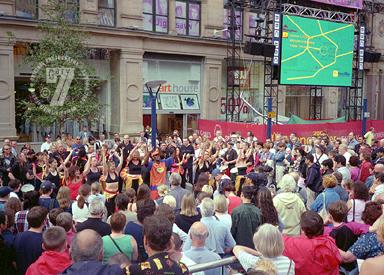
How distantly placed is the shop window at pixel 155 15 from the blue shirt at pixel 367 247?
22909 mm

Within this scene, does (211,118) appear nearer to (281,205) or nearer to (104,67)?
(104,67)

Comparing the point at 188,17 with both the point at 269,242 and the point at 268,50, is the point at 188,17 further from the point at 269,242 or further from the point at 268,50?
the point at 269,242

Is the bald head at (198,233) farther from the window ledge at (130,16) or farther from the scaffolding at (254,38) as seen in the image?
the scaffolding at (254,38)

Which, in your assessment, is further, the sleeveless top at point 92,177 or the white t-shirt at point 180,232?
the sleeveless top at point 92,177

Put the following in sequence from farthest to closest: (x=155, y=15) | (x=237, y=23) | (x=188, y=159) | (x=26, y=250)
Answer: (x=237, y=23) < (x=155, y=15) < (x=188, y=159) < (x=26, y=250)

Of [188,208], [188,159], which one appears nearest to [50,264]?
[188,208]

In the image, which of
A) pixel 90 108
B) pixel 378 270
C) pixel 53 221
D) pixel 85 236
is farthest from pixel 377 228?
pixel 90 108

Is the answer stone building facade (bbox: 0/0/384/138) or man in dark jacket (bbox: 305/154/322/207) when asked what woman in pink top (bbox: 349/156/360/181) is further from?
stone building facade (bbox: 0/0/384/138)

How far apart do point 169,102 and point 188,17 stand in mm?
5572

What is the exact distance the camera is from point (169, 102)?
2694 cm

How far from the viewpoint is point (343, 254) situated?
181 inches

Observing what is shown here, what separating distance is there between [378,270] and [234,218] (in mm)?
2575

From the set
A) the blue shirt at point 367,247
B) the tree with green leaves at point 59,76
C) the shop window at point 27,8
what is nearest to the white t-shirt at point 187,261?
the blue shirt at point 367,247

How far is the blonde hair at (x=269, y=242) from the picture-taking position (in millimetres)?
4059
